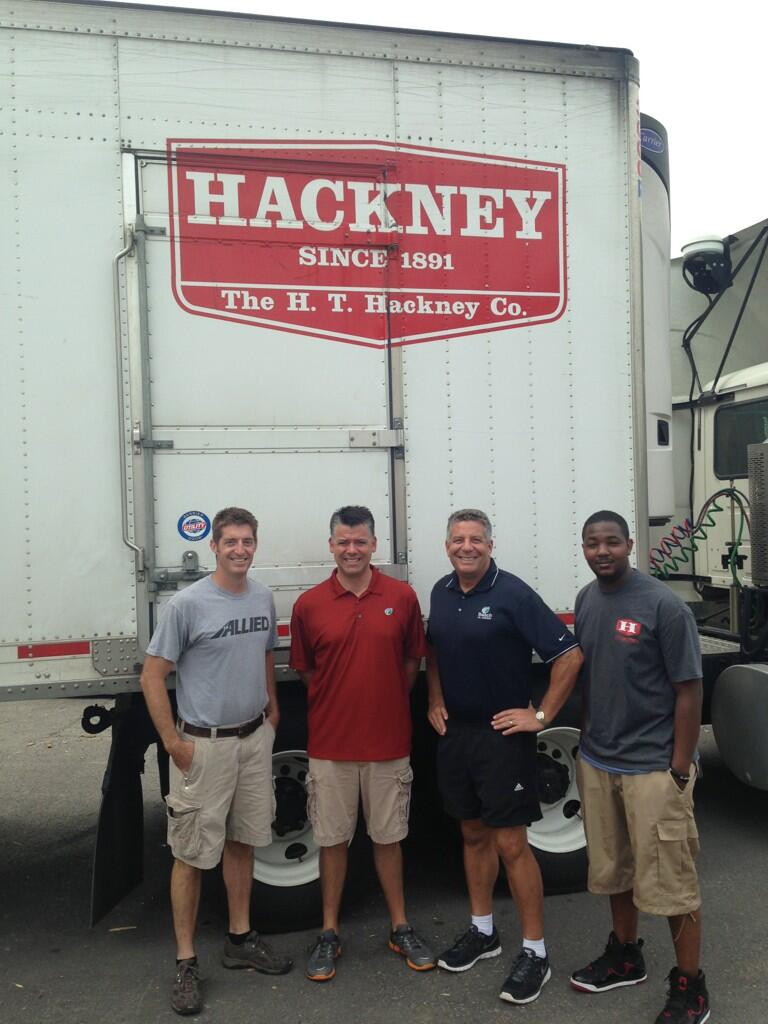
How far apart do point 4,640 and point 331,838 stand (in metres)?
1.53

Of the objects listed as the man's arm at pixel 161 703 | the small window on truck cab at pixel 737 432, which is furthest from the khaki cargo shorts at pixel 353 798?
the small window on truck cab at pixel 737 432

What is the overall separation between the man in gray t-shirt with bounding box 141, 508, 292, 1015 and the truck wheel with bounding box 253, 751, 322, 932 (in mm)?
289

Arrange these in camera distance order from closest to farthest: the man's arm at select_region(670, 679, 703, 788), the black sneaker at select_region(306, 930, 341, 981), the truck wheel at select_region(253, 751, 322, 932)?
the man's arm at select_region(670, 679, 703, 788) < the black sneaker at select_region(306, 930, 341, 981) < the truck wheel at select_region(253, 751, 322, 932)

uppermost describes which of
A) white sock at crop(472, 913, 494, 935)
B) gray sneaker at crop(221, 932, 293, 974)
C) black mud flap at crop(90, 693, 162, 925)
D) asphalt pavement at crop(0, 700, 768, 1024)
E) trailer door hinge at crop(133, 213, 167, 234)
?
trailer door hinge at crop(133, 213, 167, 234)

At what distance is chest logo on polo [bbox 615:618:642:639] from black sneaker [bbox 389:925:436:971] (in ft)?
5.05

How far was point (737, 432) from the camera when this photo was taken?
564 cm

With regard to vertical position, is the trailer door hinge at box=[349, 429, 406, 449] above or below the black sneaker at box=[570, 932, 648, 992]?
above

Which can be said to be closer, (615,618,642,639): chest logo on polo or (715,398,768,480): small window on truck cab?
(615,618,642,639): chest logo on polo

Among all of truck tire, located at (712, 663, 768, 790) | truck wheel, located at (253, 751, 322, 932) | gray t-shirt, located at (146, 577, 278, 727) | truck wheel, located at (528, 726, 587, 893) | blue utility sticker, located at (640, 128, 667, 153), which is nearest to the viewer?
gray t-shirt, located at (146, 577, 278, 727)

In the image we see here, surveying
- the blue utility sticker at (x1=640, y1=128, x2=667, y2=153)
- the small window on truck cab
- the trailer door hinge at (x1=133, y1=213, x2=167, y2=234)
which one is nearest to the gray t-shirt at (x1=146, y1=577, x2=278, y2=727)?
the trailer door hinge at (x1=133, y1=213, x2=167, y2=234)

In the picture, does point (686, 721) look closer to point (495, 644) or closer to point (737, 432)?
point (495, 644)

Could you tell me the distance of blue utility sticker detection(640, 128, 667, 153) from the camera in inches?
181

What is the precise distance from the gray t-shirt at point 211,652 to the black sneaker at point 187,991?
920 millimetres

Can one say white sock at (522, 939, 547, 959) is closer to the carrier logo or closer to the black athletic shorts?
the black athletic shorts
